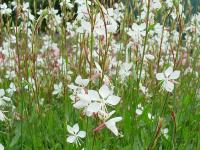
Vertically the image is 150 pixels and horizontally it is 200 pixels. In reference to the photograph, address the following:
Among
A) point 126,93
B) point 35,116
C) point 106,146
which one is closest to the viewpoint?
point 106,146

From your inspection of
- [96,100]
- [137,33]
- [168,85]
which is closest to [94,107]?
[96,100]

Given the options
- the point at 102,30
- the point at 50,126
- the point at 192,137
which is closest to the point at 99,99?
the point at 102,30

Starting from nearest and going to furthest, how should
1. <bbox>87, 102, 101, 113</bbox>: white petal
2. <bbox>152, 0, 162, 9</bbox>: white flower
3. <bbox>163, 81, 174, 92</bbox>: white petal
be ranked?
<bbox>87, 102, 101, 113</bbox>: white petal, <bbox>163, 81, 174, 92</bbox>: white petal, <bbox>152, 0, 162, 9</bbox>: white flower

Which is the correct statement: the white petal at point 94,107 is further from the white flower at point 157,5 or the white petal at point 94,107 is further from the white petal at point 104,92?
the white flower at point 157,5

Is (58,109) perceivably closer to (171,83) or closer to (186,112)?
(186,112)

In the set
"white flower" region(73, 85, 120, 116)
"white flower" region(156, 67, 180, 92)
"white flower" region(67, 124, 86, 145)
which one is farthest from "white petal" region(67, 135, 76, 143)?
"white flower" region(73, 85, 120, 116)

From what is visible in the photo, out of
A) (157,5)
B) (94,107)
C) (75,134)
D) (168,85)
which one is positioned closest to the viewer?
(94,107)

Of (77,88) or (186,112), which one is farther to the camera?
(186,112)

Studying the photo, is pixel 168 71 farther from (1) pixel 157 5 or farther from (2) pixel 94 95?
(2) pixel 94 95

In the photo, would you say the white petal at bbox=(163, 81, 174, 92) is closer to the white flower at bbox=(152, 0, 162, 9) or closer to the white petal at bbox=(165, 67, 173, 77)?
the white petal at bbox=(165, 67, 173, 77)

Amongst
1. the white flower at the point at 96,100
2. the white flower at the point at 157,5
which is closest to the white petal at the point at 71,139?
the white flower at the point at 96,100

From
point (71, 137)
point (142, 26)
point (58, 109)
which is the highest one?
point (142, 26)
